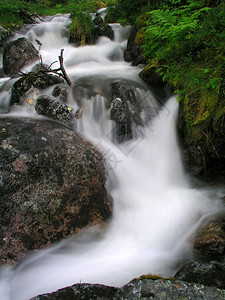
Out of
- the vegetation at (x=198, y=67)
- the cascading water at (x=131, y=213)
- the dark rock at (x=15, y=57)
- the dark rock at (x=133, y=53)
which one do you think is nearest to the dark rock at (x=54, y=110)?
the cascading water at (x=131, y=213)

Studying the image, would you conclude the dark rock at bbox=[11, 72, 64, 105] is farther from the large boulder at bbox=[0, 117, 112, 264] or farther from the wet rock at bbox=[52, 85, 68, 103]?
the large boulder at bbox=[0, 117, 112, 264]

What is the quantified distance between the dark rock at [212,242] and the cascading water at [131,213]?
19cm

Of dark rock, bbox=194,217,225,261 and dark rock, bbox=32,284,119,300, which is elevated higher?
dark rock, bbox=32,284,119,300

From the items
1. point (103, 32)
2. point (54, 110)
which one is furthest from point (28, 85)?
point (103, 32)

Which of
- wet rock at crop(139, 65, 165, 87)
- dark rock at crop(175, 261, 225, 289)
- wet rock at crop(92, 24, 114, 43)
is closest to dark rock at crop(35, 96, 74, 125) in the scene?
wet rock at crop(139, 65, 165, 87)

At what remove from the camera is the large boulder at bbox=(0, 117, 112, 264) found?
254 cm

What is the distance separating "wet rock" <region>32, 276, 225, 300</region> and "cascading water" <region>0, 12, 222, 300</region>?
30 cm

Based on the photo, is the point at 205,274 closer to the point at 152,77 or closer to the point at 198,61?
the point at 198,61

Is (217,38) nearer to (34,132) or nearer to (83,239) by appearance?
(34,132)

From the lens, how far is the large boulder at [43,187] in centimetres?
254

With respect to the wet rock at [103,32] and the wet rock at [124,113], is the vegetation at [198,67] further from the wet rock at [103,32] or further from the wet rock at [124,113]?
the wet rock at [103,32]

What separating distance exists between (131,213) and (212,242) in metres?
1.31

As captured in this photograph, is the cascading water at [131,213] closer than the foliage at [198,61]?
Yes

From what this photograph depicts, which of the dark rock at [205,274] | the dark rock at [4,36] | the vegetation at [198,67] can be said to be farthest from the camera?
the dark rock at [4,36]
